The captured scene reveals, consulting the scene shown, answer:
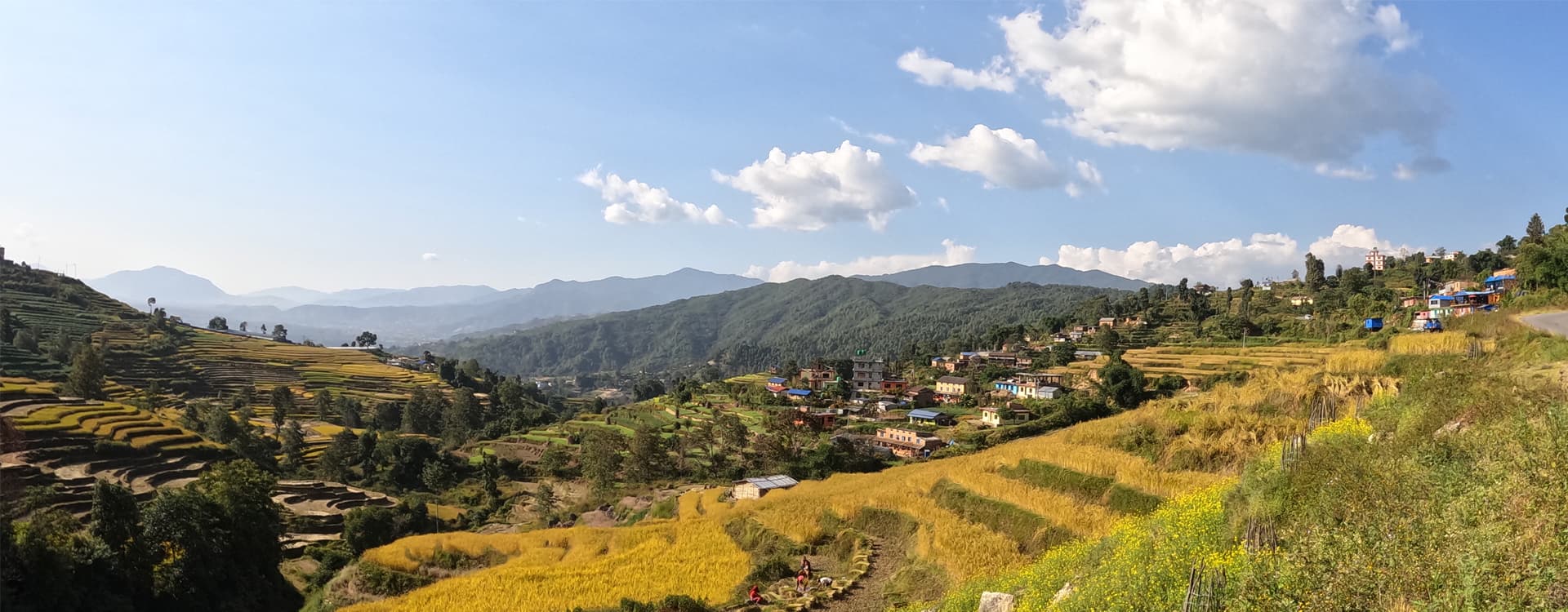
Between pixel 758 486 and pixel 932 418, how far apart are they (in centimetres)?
2902

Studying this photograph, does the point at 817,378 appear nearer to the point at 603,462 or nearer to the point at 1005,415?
the point at 1005,415

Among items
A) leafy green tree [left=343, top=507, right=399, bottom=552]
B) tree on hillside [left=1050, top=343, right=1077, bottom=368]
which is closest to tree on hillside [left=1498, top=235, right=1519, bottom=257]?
tree on hillside [left=1050, top=343, right=1077, bottom=368]

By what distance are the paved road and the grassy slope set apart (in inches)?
285

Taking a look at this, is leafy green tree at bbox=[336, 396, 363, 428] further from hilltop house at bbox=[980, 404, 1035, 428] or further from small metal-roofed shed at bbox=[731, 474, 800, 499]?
hilltop house at bbox=[980, 404, 1035, 428]

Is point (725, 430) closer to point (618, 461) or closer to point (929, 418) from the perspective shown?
point (618, 461)

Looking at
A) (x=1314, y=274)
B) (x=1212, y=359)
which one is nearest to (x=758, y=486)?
(x=1212, y=359)

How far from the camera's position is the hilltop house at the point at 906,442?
51062mm

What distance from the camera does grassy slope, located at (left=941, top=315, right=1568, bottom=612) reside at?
21.0ft

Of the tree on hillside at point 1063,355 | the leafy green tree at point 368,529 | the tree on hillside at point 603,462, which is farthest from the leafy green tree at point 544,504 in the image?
the tree on hillside at point 1063,355

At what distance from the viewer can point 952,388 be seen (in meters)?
73.8

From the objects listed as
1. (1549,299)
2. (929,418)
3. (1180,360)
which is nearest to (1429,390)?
(1549,299)

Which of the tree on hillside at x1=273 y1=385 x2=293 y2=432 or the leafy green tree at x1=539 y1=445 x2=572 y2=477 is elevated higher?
the tree on hillside at x1=273 y1=385 x2=293 y2=432

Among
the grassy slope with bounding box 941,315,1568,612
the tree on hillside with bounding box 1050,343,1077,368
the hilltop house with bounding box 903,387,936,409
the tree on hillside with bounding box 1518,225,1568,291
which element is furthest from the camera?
the tree on hillside with bounding box 1050,343,1077,368

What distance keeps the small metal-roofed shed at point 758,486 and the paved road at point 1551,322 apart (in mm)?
27911
